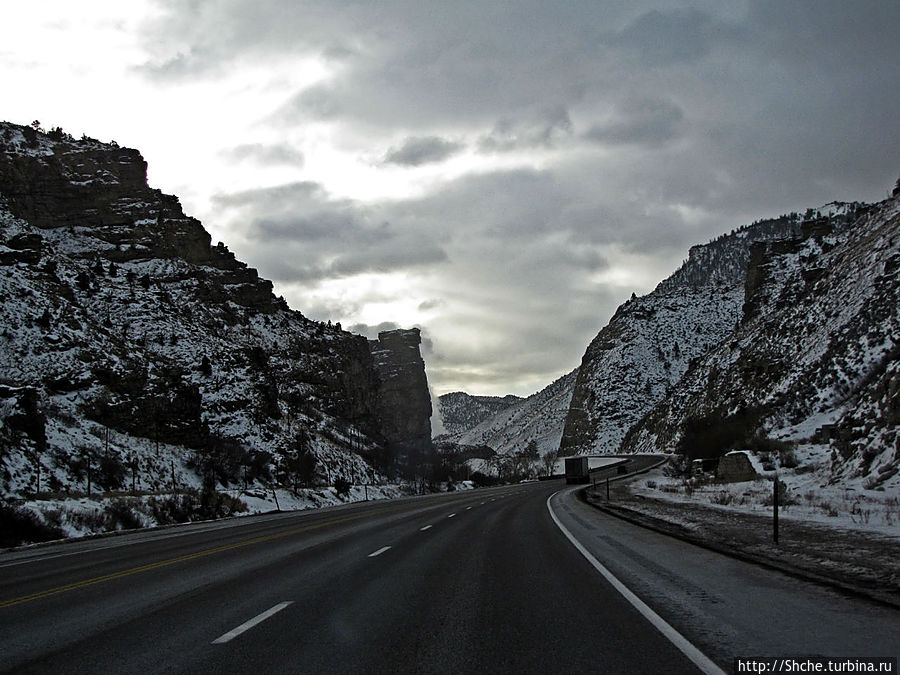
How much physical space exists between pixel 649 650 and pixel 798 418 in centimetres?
5121

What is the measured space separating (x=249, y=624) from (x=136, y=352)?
73.5m

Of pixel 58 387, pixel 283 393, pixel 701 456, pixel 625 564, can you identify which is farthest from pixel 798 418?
pixel 283 393

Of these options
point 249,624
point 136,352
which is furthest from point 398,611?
point 136,352

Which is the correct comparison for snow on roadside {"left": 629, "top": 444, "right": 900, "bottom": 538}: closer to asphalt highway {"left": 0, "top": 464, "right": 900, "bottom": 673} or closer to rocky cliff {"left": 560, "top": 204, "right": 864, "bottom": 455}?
asphalt highway {"left": 0, "top": 464, "right": 900, "bottom": 673}

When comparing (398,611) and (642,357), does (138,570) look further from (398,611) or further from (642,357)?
(642,357)

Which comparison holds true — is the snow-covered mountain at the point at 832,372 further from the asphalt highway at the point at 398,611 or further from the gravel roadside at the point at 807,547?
the asphalt highway at the point at 398,611

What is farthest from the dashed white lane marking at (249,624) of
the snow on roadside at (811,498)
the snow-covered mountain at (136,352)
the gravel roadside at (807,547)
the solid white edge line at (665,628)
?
the snow-covered mountain at (136,352)

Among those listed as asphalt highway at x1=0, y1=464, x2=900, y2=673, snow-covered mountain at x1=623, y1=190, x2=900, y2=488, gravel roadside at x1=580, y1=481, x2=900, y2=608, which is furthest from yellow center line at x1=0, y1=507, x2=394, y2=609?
snow-covered mountain at x1=623, y1=190, x2=900, y2=488

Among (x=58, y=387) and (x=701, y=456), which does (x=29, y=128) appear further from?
(x=701, y=456)

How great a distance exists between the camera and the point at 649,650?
6.27 meters

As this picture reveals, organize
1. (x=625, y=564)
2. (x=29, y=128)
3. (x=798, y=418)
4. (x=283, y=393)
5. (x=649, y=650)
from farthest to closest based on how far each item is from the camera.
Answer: (x=29, y=128) → (x=283, y=393) → (x=798, y=418) → (x=625, y=564) → (x=649, y=650)

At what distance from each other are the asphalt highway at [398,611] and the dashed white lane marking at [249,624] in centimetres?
2

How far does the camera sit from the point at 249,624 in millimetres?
7785

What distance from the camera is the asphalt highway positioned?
20.5 ft
